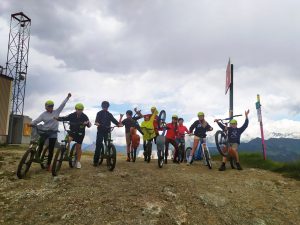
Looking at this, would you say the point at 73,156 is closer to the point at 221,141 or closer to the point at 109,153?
the point at 109,153

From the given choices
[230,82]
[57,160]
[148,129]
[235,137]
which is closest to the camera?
[57,160]

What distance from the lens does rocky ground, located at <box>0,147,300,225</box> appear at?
798 cm

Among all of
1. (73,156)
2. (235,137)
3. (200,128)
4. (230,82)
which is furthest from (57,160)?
(230,82)

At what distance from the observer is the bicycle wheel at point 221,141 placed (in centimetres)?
1333

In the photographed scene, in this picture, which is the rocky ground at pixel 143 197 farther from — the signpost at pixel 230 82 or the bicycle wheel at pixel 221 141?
the signpost at pixel 230 82

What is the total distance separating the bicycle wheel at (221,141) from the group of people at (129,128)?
0.23 metres

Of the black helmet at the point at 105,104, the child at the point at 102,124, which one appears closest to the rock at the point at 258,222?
the child at the point at 102,124

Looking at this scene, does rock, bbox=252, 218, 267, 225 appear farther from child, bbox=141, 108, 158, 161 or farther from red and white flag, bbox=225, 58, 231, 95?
red and white flag, bbox=225, 58, 231, 95

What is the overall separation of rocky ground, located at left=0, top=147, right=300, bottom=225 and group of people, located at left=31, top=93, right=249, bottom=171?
1.18 meters

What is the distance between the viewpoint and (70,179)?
10.4 meters

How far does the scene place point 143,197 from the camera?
29.4 ft

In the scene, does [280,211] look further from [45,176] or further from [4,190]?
[4,190]

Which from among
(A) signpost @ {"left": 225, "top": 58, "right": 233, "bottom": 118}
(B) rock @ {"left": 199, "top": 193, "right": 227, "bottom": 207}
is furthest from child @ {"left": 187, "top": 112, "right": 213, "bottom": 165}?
(B) rock @ {"left": 199, "top": 193, "right": 227, "bottom": 207}

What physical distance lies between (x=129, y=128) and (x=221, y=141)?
4.07m
